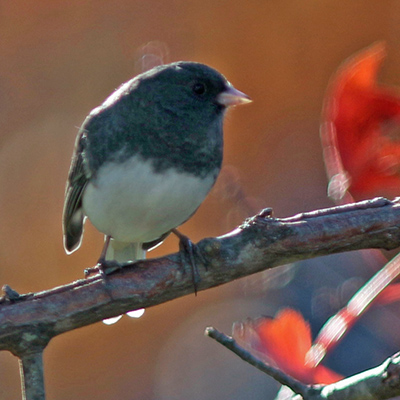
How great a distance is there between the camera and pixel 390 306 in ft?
2.90

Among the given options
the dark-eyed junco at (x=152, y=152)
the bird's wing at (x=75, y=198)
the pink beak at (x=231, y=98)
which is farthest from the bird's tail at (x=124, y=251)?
the pink beak at (x=231, y=98)

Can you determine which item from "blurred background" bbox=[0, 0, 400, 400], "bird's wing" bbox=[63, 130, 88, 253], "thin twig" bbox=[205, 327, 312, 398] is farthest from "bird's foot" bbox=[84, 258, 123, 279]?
"blurred background" bbox=[0, 0, 400, 400]

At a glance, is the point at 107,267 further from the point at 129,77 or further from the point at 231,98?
the point at 129,77

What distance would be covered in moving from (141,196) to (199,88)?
13.1 inches

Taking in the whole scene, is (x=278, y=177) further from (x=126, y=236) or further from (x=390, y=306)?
(x=390, y=306)

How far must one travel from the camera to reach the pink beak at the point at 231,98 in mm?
1535

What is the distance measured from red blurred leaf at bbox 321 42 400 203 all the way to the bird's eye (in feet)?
2.55

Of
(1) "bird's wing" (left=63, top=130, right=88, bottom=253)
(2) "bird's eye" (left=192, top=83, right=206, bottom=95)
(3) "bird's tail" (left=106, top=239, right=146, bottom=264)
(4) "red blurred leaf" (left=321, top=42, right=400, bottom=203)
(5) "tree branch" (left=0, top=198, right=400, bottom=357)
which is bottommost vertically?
(4) "red blurred leaf" (left=321, top=42, right=400, bottom=203)

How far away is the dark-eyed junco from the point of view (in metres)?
1.41

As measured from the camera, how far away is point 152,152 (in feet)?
4.63

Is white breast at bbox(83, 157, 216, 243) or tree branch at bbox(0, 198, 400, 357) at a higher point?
white breast at bbox(83, 157, 216, 243)

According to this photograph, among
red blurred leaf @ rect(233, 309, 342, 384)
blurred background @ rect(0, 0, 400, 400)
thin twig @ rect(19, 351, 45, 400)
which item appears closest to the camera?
red blurred leaf @ rect(233, 309, 342, 384)

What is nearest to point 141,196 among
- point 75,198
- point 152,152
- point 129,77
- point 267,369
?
point 152,152

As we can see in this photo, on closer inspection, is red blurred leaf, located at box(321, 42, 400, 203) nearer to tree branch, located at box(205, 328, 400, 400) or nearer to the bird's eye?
tree branch, located at box(205, 328, 400, 400)
